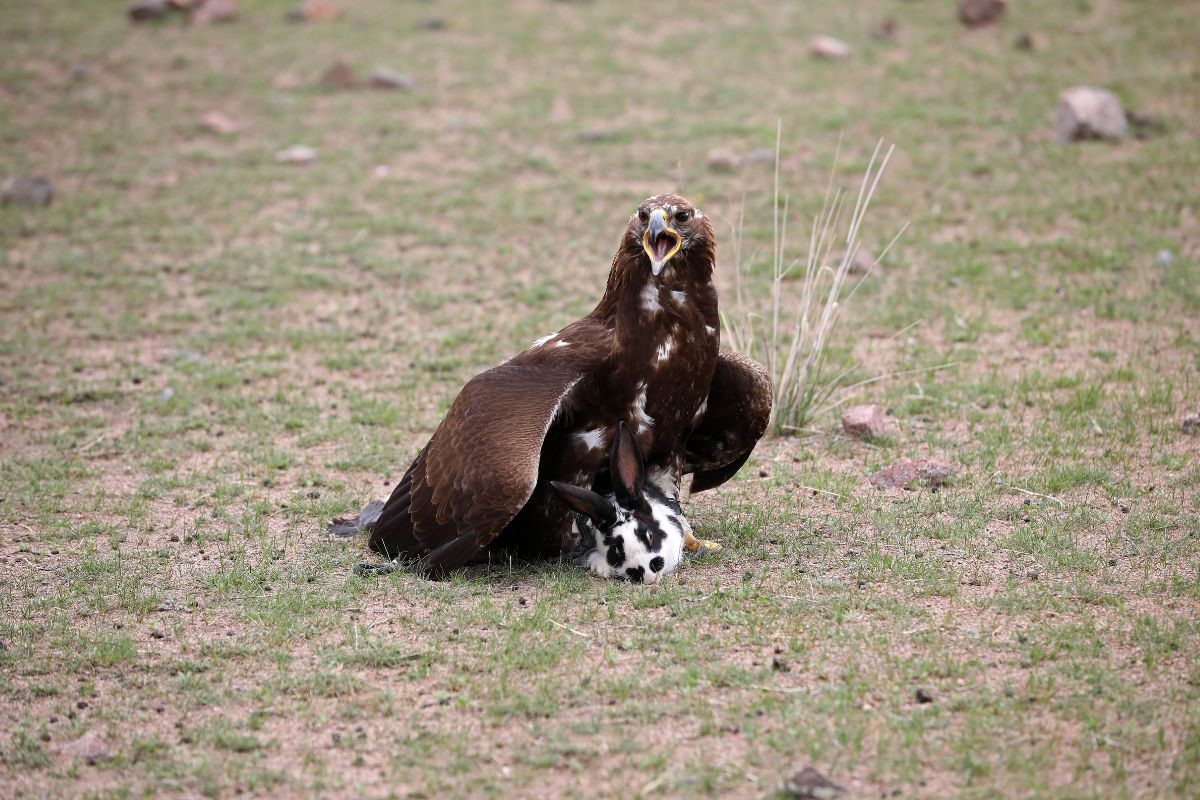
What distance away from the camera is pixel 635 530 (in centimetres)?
655

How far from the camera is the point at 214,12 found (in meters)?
18.6

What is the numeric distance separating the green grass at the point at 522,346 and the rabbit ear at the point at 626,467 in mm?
449

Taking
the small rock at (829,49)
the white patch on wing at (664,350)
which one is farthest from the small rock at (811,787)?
the small rock at (829,49)

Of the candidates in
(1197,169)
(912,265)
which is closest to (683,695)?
(912,265)

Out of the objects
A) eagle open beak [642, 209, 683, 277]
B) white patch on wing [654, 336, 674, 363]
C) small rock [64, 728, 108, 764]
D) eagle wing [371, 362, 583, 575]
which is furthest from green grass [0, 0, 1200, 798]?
eagle open beak [642, 209, 683, 277]

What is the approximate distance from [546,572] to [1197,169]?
8.58 metres

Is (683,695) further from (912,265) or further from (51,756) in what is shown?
(912,265)

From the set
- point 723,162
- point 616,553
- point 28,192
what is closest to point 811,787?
point 616,553

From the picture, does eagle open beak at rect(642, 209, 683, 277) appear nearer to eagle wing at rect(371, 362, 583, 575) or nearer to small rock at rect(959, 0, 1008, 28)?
eagle wing at rect(371, 362, 583, 575)

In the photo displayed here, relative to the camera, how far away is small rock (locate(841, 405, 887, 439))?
27.7ft

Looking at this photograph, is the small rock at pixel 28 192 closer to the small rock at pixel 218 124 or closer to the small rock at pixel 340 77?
the small rock at pixel 218 124

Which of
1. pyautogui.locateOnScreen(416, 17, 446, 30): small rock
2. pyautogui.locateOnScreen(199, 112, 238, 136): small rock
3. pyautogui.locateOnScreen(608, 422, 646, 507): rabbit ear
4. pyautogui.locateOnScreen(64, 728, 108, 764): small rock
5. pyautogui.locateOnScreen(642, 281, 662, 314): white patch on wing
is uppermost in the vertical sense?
pyautogui.locateOnScreen(416, 17, 446, 30): small rock

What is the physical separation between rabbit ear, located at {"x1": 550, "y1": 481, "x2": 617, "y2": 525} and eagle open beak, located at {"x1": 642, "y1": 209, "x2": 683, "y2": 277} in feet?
3.56

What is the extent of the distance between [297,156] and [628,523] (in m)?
8.71
